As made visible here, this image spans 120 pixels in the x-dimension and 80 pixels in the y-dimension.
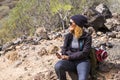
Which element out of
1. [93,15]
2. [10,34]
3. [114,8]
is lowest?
[10,34]

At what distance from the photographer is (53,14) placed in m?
21.2

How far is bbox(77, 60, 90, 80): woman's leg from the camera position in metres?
6.58

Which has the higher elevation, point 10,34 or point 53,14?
point 53,14

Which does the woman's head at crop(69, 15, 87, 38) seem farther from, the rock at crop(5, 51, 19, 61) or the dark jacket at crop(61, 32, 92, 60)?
the rock at crop(5, 51, 19, 61)

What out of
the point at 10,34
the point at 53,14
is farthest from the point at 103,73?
the point at 10,34

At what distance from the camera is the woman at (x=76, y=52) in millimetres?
6734

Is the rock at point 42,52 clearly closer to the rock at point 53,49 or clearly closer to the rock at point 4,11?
the rock at point 53,49

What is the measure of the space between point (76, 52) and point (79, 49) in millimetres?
106

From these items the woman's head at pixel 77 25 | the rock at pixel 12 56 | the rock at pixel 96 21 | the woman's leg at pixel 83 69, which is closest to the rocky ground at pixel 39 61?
the rock at pixel 12 56

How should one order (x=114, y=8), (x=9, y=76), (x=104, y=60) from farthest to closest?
1. (x=114, y=8)
2. (x=9, y=76)
3. (x=104, y=60)

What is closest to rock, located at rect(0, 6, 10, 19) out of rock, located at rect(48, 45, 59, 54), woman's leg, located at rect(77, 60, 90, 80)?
rock, located at rect(48, 45, 59, 54)

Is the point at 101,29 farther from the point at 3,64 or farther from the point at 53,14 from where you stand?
the point at 53,14

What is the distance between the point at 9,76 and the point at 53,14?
13.0 m

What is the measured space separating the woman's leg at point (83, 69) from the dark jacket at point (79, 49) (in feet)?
0.42
